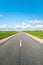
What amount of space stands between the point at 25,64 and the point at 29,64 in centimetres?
20

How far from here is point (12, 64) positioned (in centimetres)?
608

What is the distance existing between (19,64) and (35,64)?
2.59 feet

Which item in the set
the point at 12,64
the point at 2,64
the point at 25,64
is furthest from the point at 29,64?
the point at 2,64

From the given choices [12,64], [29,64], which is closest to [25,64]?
[29,64]

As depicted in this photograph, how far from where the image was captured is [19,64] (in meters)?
6.09

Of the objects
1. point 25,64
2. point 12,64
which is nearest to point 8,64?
point 12,64

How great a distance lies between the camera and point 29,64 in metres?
6.08

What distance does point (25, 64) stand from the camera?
6078 mm

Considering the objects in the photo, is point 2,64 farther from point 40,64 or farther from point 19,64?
point 40,64

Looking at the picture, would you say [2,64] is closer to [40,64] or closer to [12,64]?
[12,64]

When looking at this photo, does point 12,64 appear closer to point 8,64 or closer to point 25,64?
point 8,64

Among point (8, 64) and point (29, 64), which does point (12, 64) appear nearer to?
point (8, 64)

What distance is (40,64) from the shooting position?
6.15m

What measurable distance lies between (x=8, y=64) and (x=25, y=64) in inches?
32.7
